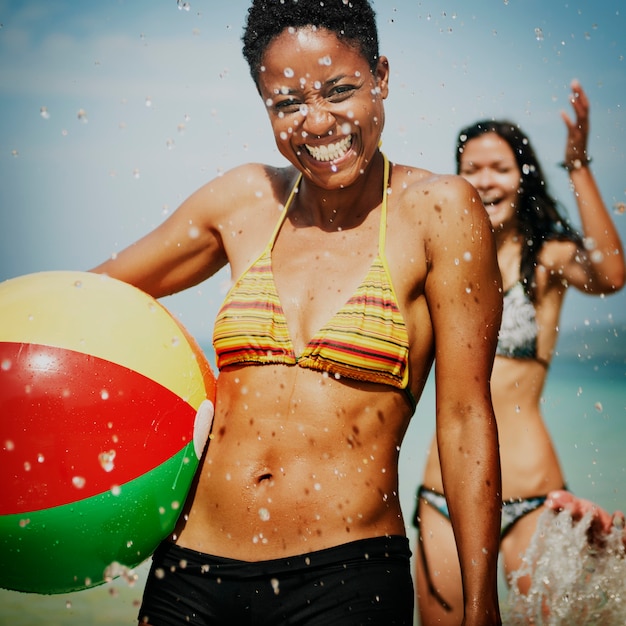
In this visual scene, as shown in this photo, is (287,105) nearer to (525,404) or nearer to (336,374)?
(336,374)

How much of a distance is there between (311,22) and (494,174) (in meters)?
2.02

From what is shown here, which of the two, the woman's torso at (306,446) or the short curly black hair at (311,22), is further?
the short curly black hair at (311,22)

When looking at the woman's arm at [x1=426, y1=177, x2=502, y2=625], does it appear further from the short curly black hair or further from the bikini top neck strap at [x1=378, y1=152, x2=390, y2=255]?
the short curly black hair

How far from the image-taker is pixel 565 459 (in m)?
10.8

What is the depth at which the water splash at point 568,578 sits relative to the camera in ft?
13.1

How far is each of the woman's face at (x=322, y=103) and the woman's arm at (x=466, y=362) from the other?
33 centimetres

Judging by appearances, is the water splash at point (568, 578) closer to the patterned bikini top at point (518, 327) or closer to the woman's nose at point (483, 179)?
the patterned bikini top at point (518, 327)

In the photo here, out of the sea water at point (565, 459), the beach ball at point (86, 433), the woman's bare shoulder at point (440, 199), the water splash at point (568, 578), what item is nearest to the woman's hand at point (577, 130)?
the sea water at point (565, 459)

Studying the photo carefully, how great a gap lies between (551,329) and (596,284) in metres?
0.38

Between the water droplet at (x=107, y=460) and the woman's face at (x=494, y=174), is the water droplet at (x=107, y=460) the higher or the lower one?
the lower one

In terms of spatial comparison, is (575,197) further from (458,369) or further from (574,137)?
(458,369)

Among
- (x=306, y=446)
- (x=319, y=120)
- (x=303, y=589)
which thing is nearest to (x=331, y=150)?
(x=319, y=120)

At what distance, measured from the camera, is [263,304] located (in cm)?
259

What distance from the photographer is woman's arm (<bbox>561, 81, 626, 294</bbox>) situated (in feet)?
14.2
